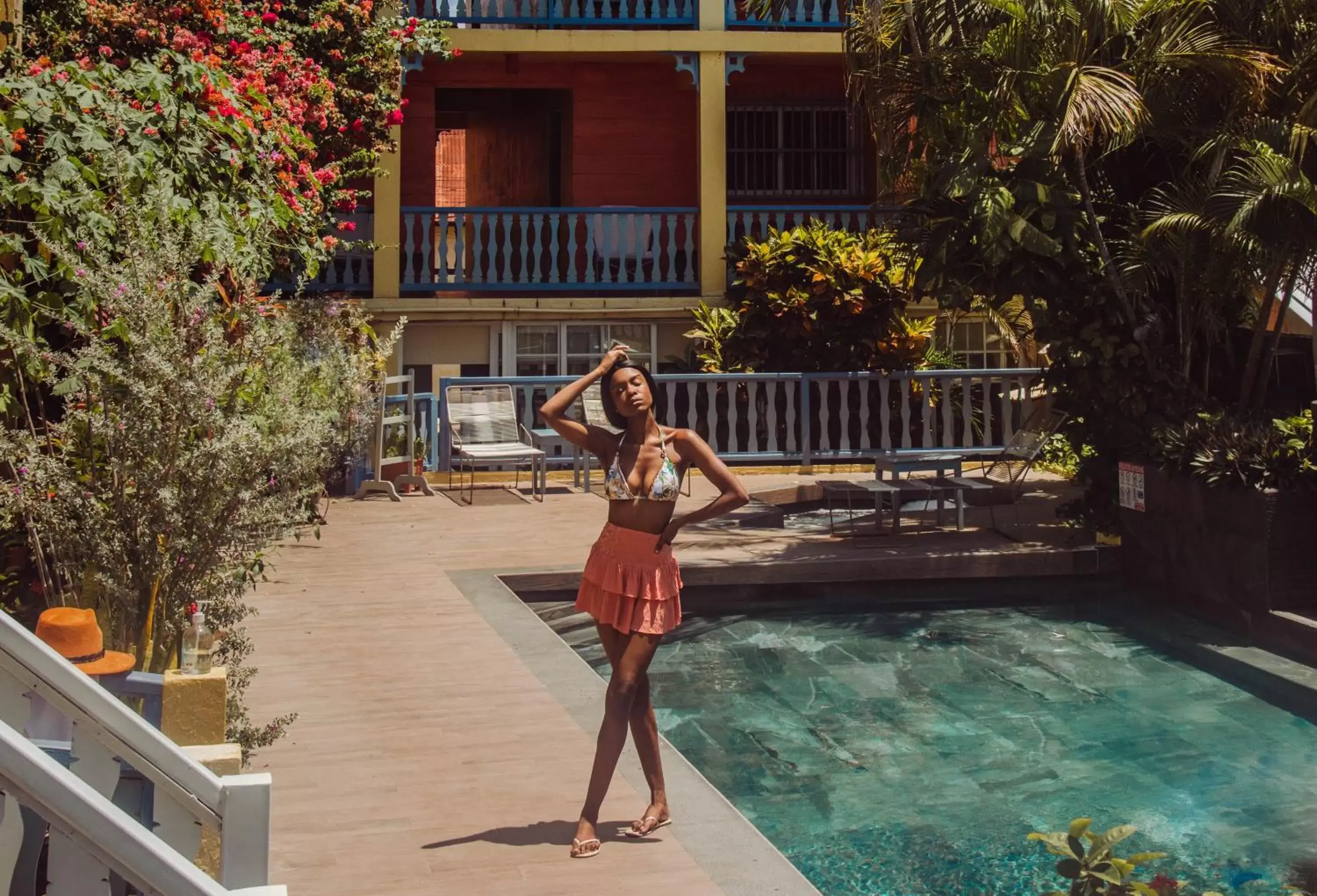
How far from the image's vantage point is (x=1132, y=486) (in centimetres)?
1084

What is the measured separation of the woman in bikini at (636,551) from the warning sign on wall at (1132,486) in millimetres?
5876

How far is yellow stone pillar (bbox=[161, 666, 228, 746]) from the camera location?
4766 mm

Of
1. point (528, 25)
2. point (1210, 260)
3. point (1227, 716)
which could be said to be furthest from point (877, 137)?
point (528, 25)

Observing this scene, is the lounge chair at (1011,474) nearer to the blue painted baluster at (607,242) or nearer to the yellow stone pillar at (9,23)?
the blue painted baluster at (607,242)

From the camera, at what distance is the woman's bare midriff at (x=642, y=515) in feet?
18.1

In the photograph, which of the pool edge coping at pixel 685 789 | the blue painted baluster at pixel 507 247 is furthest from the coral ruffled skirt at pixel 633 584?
the blue painted baluster at pixel 507 247

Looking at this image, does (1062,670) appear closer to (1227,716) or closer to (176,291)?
(1227,716)

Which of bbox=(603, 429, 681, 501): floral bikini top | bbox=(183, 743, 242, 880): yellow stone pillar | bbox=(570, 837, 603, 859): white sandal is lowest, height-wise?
bbox=(570, 837, 603, 859): white sandal

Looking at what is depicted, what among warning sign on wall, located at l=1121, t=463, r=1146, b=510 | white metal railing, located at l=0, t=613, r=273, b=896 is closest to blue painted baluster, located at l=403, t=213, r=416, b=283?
Answer: warning sign on wall, located at l=1121, t=463, r=1146, b=510

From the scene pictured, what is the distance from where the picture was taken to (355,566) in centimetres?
1114

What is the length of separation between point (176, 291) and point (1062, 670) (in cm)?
608

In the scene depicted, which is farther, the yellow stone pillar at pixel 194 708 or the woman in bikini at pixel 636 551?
the woman in bikini at pixel 636 551

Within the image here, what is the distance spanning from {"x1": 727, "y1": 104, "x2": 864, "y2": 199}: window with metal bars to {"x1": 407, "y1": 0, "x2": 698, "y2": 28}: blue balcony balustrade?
181 cm

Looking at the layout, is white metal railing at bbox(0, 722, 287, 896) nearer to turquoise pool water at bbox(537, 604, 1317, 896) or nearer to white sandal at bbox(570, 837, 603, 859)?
white sandal at bbox(570, 837, 603, 859)
